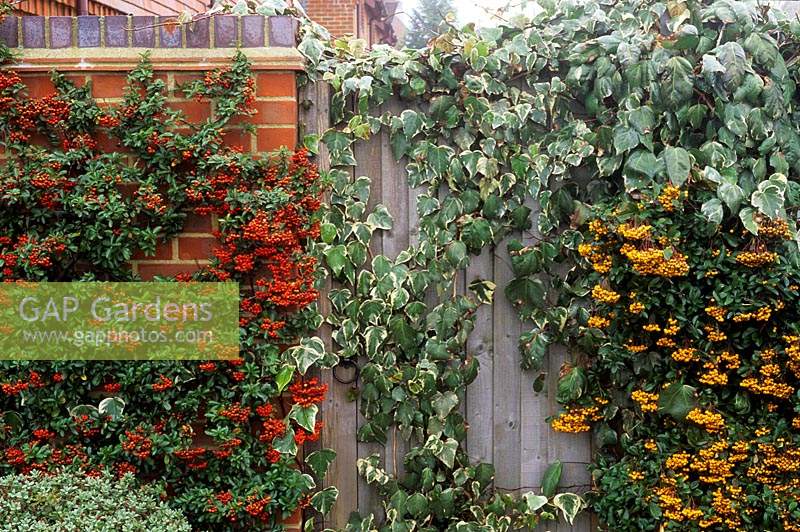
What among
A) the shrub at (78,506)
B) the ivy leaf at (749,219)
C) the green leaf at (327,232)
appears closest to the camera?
the shrub at (78,506)

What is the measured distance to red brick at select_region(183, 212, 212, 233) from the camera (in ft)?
9.36

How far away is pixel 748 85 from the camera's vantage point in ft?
8.81

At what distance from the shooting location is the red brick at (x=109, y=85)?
9.20ft

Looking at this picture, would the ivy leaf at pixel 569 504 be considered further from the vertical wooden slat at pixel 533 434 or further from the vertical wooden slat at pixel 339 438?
the vertical wooden slat at pixel 339 438

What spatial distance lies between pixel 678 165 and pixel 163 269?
1.75 m

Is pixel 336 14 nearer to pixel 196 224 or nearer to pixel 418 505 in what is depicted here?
pixel 196 224

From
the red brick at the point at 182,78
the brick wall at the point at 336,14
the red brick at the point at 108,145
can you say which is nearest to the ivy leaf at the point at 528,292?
the red brick at the point at 182,78

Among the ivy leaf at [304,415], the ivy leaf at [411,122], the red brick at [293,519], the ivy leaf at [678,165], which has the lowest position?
the red brick at [293,519]

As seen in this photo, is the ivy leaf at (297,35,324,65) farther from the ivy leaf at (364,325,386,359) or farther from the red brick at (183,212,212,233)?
the ivy leaf at (364,325,386,359)

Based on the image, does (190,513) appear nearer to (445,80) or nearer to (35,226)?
(35,226)

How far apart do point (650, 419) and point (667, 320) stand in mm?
376

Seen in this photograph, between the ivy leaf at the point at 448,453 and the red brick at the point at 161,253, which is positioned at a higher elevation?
the red brick at the point at 161,253

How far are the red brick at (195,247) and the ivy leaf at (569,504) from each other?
151 cm

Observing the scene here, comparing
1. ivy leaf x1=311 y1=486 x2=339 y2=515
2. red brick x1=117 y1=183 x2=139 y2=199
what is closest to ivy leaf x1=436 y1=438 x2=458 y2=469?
ivy leaf x1=311 y1=486 x2=339 y2=515
